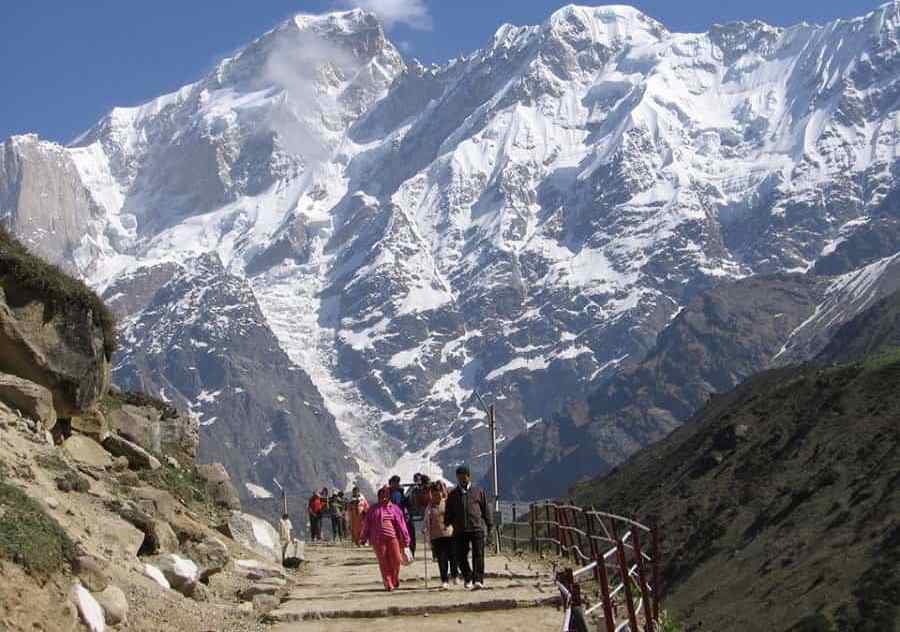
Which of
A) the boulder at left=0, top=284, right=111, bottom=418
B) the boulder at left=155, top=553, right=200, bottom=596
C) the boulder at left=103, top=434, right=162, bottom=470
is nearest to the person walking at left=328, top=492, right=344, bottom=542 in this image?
the boulder at left=103, top=434, right=162, bottom=470

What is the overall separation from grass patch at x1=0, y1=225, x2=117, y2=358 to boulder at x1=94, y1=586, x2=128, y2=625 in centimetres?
859

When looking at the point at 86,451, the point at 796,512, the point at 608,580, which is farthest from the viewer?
the point at 796,512

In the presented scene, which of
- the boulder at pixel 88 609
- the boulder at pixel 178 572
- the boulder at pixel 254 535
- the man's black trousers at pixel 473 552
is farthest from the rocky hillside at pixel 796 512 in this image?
the boulder at pixel 88 609

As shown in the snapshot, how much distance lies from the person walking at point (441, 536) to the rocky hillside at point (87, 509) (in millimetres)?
2585

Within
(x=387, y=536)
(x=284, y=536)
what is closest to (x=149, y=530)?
(x=387, y=536)

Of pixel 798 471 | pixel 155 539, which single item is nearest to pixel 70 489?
pixel 155 539

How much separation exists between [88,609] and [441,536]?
338 inches

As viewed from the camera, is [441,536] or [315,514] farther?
[315,514]

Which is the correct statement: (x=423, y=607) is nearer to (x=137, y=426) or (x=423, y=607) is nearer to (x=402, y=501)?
(x=402, y=501)

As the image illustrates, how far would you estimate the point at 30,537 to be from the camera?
14.4 meters

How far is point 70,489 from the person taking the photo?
1966 cm

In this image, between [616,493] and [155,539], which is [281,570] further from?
[616,493]

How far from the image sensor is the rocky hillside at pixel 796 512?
1117 inches

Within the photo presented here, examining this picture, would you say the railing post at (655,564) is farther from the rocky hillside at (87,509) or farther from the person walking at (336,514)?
the person walking at (336,514)
